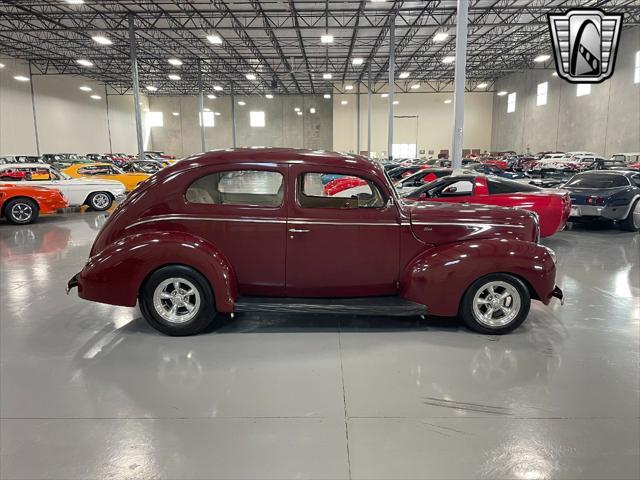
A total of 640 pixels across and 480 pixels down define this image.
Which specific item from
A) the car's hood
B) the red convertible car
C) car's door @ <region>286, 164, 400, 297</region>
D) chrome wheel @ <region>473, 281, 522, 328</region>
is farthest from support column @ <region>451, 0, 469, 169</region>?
car's door @ <region>286, 164, 400, 297</region>

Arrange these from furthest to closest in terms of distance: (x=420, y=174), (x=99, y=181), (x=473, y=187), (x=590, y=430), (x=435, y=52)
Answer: (x=435, y=52), (x=99, y=181), (x=420, y=174), (x=473, y=187), (x=590, y=430)

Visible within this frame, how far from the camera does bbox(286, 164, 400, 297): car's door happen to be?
4.33 metres

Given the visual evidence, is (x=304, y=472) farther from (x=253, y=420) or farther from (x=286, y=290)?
(x=286, y=290)

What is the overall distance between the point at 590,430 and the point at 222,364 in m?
2.78

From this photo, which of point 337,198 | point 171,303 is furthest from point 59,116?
point 337,198

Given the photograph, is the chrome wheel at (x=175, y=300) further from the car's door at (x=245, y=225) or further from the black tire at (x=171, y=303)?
the car's door at (x=245, y=225)

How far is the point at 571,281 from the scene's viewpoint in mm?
6270

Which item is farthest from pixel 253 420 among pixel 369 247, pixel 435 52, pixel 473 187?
pixel 435 52

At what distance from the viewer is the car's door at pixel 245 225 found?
4.32 metres

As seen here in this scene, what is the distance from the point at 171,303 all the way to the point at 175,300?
0.06 meters

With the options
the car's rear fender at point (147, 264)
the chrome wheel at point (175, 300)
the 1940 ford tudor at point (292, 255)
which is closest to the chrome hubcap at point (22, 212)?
the 1940 ford tudor at point (292, 255)

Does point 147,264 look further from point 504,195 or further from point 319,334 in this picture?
point 504,195

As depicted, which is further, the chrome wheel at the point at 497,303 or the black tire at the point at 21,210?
the black tire at the point at 21,210

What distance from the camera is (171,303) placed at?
4.39 meters
